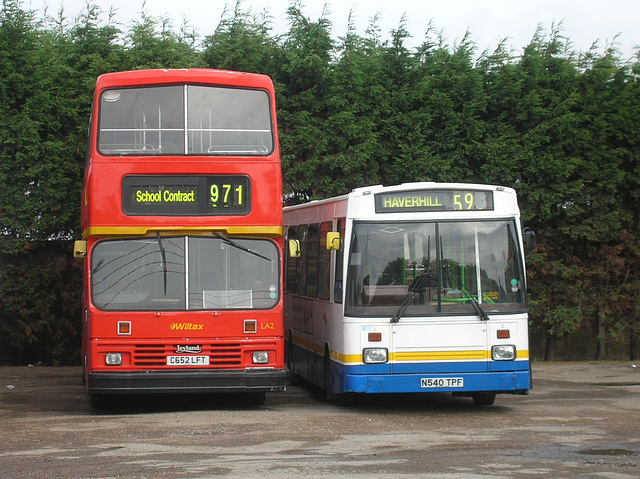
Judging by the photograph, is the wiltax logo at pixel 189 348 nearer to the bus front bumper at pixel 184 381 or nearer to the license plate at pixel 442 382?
the bus front bumper at pixel 184 381

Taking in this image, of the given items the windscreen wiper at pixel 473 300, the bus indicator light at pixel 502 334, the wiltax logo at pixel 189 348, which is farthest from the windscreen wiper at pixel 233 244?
the bus indicator light at pixel 502 334

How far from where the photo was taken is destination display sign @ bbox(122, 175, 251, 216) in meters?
13.5

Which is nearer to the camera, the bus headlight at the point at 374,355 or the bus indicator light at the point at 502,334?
the bus headlight at the point at 374,355

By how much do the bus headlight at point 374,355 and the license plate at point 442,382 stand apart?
Result: 573mm

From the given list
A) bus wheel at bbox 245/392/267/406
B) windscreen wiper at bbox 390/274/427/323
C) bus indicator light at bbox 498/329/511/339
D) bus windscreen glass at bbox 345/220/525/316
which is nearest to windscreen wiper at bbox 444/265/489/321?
bus windscreen glass at bbox 345/220/525/316

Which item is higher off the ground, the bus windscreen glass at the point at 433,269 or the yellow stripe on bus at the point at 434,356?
the bus windscreen glass at the point at 433,269

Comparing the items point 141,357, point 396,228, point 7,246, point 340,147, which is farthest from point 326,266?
point 7,246

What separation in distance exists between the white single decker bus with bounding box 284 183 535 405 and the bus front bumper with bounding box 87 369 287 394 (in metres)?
1.06

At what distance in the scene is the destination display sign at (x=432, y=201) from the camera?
13.5m

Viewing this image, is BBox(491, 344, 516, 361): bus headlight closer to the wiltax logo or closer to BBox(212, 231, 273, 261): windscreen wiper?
BBox(212, 231, 273, 261): windscreen wiper

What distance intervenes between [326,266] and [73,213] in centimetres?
695

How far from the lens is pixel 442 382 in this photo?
1325 cm

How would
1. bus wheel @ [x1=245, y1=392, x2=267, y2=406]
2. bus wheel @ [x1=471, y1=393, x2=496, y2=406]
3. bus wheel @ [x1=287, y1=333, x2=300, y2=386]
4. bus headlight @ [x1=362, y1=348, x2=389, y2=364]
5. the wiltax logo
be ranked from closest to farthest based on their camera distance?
bus headlight @ [x1=362, y1=348, x2=389, y2=364], the wiltax logo, bus wheel @ [x1=471, y1=393, x2=496, y2=406], bus wheel @ [x1=245, y1=392, x2=267, y2=406], bus wheel @ [x1=287, y1=333, x2=300, y2=386]

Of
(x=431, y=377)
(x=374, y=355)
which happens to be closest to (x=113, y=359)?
(x=374, y=355)
